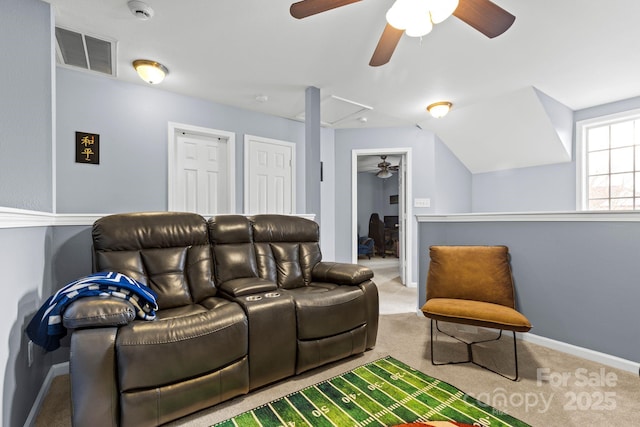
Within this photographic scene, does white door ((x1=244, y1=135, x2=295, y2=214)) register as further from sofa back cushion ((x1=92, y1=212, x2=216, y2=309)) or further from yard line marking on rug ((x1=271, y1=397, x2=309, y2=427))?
yard line marking on rug ((x1=271, y1=397, x2=309, y2=427))

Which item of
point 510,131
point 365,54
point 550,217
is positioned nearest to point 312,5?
point 365,54

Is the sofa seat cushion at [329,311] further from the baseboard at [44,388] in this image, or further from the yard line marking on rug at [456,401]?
the baseboard at [44,388]

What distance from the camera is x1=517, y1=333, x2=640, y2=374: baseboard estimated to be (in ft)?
6.55

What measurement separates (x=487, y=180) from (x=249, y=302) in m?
4.73

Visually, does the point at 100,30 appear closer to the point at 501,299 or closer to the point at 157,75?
the point at 157,75

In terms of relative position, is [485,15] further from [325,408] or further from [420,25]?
[325,408]

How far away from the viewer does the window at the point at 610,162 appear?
3697mm

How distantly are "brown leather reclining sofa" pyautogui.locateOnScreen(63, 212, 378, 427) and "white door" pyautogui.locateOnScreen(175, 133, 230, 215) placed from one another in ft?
4.89

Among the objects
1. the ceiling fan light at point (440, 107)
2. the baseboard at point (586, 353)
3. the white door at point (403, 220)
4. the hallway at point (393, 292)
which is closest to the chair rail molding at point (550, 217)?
the baseboard at point (586, 353)

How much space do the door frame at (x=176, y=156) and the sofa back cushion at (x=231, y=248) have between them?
144cm

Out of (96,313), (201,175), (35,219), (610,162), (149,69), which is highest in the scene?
(149,69)

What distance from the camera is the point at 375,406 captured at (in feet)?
5.36

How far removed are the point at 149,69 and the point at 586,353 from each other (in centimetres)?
438

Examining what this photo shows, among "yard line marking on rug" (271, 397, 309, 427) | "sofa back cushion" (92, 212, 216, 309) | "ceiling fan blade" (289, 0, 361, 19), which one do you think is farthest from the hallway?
"ceiling fan blade" (289, 0, 361, 19)
